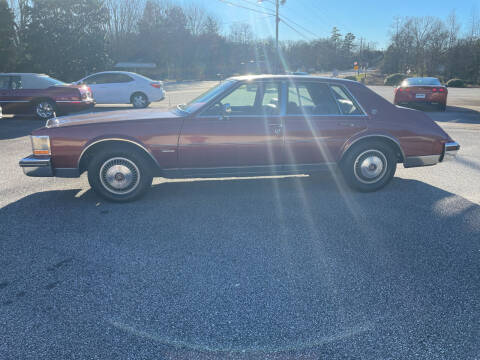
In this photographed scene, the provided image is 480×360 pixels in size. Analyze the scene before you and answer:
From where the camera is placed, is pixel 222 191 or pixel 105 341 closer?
pixel 105 341

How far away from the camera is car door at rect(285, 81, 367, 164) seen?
501 centimetres

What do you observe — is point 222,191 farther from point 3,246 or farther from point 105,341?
point 105,341

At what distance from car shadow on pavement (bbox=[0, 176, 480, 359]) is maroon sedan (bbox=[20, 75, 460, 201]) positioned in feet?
1.43

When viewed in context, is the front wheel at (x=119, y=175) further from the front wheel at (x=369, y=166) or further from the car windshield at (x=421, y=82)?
the car windshield at (x=421, y=82)

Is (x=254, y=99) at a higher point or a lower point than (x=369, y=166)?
higher

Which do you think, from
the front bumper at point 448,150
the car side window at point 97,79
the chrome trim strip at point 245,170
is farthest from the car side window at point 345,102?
the car side window at point 97,79

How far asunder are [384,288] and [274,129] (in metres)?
2.56

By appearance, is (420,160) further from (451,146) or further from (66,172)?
(66,172)

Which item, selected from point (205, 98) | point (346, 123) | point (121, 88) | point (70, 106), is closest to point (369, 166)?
point (346, 123)

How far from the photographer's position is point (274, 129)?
16.1ft

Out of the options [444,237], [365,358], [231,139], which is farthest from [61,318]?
[444,237]

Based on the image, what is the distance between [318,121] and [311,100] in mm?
319

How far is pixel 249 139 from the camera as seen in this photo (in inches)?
191

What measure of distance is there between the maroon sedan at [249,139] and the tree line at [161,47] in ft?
45.8
